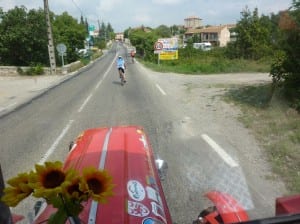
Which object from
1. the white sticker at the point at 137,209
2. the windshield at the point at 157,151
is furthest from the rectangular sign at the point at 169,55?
the white sticker at the point at 137,209

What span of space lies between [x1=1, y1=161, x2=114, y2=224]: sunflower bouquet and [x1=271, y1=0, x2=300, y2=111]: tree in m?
9.86

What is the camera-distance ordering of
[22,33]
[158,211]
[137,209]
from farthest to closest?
1. [22,33]
2. [158,211]
3. [137,209]

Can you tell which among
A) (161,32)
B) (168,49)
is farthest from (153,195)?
(161,32)

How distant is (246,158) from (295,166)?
36.2 inches

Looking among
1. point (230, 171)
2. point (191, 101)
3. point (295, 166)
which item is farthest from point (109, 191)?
point (191, 101)

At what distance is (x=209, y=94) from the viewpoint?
53.8 ft

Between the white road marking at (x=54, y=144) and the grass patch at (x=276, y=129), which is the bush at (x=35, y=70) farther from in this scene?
the white road marking at (x=54, y=144)

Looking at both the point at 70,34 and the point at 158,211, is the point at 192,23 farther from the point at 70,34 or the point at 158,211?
the point at 158,211

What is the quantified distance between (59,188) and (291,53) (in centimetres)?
1135

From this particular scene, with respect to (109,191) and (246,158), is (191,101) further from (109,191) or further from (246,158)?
(109,191)

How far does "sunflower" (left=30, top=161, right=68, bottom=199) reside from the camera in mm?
1411

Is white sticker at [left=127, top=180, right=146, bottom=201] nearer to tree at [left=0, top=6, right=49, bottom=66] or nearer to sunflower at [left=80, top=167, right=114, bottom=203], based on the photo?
sunflower at [left=80, top=167, right=114, bottom=203]

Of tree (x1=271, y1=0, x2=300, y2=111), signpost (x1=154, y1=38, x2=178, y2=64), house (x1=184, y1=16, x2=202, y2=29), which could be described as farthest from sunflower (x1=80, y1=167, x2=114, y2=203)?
house (x1=184, y1=16, x2=202, y2=29)

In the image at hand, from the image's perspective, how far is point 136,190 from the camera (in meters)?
3.08
